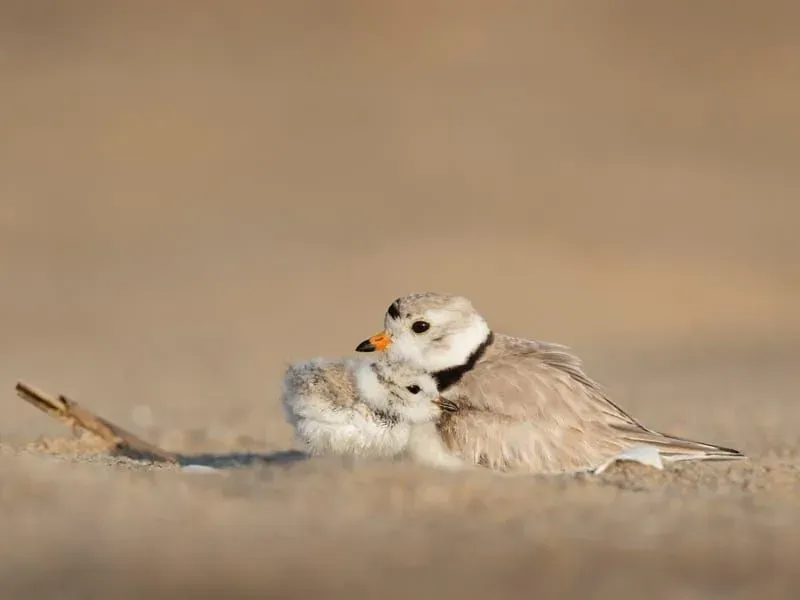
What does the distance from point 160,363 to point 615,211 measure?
24.5 ft

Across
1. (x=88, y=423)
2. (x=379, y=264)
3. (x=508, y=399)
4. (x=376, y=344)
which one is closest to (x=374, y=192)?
(x=379, y=264)

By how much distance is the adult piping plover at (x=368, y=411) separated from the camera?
15.7 ft

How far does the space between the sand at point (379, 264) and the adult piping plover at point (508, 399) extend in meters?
0.18

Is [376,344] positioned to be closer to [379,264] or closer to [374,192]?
[379,264]

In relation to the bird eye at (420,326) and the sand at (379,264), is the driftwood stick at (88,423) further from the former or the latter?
the bird eye at (420,326)

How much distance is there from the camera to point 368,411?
192 inches

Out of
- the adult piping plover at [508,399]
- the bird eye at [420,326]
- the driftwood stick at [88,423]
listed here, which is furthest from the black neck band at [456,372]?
the driftwood stick at [88,423]

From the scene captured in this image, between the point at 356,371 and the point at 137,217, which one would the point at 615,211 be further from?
the point at 356,371

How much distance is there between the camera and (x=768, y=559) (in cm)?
321

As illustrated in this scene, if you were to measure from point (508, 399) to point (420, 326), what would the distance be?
52 centimetres

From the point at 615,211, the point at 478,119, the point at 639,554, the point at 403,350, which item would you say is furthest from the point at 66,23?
the point at 639,554

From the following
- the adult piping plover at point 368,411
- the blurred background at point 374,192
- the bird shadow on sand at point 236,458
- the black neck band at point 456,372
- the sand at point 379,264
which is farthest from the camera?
the blurred background at point 374,192

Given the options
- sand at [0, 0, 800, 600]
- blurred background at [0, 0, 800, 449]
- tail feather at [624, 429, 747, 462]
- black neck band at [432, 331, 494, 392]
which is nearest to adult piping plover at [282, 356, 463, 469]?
black neck band at [432, 331, 494, 392]

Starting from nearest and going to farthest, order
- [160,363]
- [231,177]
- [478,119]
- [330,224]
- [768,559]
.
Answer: [768,559] < [160,363] < [330,224] < [231,177] < [478,119]
